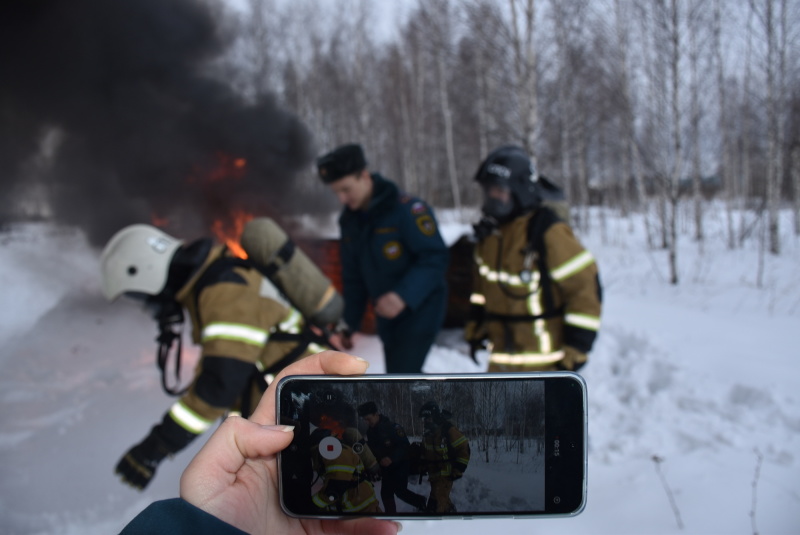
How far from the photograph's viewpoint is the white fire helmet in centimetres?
219

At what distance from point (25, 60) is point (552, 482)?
7439 mm

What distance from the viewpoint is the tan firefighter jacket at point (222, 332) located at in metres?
2.03

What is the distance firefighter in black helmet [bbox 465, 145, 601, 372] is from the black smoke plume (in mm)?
4446

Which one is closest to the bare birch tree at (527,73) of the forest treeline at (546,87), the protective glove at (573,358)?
the forest treeline at (546,87)

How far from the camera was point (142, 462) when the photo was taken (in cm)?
203

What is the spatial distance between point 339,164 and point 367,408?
93.2 inches

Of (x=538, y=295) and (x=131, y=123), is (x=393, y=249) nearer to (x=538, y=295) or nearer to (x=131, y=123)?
(x=538, y=295)

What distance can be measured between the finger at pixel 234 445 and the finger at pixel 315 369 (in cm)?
8

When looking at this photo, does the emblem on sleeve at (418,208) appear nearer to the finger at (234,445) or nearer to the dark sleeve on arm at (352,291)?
the dark sleeve on arm at (352,291)

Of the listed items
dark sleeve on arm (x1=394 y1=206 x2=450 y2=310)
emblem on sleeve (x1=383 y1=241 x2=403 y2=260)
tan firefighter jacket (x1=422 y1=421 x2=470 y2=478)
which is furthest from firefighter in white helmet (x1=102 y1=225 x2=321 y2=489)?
tan firefighter jacket (x1=422 y1=421 x2=470 y2=478)

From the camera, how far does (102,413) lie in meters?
3.88

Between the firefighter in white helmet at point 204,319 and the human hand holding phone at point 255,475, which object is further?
the firefighter in white helmet at point 204,319

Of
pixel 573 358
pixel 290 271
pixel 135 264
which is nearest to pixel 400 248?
pixel 290 271

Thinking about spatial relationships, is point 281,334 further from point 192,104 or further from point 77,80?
point 192,104
